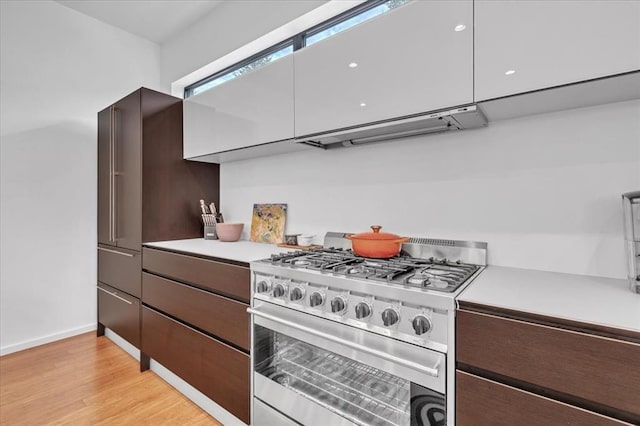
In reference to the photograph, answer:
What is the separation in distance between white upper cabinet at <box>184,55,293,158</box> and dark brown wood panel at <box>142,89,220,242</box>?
4.1 inches

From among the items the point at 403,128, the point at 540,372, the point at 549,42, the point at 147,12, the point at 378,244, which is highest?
the point at 147,12

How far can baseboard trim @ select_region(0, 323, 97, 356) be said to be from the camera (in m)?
2.44

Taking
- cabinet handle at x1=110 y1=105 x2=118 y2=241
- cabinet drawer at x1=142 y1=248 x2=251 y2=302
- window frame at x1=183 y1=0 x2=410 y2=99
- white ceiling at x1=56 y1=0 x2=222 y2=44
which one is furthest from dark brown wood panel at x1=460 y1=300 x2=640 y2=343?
white ceiling at x1=56 y1=0 x2=222 y2=44

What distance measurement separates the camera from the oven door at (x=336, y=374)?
980 millimetres

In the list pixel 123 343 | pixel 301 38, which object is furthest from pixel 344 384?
pixel 123 343

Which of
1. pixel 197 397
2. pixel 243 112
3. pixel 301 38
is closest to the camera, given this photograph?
pixel 197 397

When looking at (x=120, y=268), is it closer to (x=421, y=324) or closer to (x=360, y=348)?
(x=360, y=348)

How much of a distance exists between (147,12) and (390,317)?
326 centimetres

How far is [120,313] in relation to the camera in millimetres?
2502

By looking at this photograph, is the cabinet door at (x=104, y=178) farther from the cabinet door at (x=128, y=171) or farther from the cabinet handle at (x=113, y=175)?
the cabinet door at (x=128, y=171)

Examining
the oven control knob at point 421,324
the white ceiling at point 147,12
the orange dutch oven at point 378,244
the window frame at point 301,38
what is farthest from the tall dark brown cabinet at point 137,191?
the oven control knob at point 421,324

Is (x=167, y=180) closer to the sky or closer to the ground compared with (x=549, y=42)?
closer to the ground

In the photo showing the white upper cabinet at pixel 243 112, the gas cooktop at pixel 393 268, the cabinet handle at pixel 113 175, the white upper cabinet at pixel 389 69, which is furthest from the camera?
the cabinet handle at pixel 113 175

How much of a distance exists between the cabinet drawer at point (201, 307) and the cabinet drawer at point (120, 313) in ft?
0.82
